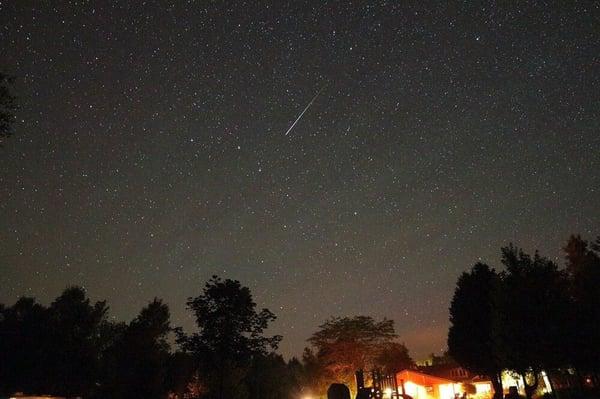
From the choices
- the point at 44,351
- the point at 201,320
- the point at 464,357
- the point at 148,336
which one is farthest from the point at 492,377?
the point at 44,351

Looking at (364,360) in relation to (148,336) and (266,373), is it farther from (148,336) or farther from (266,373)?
(148,336)

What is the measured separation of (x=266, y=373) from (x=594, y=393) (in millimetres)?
48015

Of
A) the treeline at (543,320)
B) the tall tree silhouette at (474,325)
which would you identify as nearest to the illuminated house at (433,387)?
the tall tree silhouette at (474,325)

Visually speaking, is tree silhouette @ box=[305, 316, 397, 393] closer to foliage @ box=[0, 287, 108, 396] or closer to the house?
the house

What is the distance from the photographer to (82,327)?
139 ft

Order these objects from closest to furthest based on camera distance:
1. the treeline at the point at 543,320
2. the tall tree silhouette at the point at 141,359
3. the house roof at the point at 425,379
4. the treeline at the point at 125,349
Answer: the treeline at the point at 543,320 < the treeline at the point at 125,349 < the tall tree silhouette at the point at 141,359 < the house roof at the point at 425,379

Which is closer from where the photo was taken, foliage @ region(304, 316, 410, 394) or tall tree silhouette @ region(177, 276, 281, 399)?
tall tree silhouette @ region(177, 276, 281, 399)

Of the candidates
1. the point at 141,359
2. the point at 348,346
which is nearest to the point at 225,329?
the point at 141,359

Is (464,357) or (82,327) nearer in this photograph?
(464,357)

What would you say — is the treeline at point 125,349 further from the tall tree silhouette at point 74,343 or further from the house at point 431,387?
the house at point 431,387

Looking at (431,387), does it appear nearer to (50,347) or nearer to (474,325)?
(474,325)

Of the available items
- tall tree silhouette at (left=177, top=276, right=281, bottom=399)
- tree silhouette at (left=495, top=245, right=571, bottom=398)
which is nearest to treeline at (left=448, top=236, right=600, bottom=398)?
tree silhouette at (left=495, top=245, right=571, bottom=398)

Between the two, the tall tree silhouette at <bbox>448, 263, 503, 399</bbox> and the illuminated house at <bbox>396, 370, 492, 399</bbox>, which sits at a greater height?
the tall tree silhouette at <bbox>448, 263, 503, 399</bbox>

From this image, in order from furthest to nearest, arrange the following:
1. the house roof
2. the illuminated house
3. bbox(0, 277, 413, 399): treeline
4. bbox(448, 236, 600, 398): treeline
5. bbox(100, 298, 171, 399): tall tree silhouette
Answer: the house roof, the illuminated house, bbox(100, 298, 171, 399): tall tree silhouette, bbox(0, 277, 413, 399): treeline, bbox(448, 236, 600, 398): treeline
